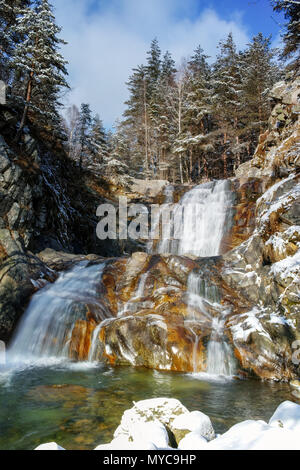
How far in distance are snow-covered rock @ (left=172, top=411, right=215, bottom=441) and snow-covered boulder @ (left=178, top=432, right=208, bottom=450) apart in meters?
0.11

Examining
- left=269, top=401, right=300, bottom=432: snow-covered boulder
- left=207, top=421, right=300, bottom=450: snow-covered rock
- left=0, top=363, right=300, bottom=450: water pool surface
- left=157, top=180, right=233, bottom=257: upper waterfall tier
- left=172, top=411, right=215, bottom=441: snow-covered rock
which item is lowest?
left=0, top=363, right=300, bottom=450: water pool surface

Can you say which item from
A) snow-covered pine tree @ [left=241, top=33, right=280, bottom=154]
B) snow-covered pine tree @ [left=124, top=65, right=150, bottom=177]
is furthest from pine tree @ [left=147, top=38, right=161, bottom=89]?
snow-covered pine tree @ [left=241, top=33, right=280, bottom=154]

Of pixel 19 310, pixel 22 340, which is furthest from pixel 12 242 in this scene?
pixel 22 340

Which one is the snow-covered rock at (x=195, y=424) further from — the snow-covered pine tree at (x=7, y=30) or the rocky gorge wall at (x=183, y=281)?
the snow-covered pine tree at (x=7, y=30)

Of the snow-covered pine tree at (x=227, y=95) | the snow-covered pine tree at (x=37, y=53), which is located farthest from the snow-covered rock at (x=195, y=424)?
the snow-covered pine tree at (x=227, y=95)

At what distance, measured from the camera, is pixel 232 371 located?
7.87m

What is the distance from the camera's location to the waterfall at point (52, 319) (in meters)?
9.02

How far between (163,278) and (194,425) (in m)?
7.91

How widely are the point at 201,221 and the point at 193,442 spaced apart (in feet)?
48.8

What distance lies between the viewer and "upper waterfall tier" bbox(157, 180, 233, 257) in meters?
16.3

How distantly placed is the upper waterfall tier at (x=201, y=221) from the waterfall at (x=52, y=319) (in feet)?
23.6

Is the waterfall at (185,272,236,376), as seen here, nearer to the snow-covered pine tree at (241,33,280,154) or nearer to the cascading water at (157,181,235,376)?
the cascading water at (157,181,235,376)

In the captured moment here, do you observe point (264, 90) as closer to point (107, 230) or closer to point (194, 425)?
point (107, 230)

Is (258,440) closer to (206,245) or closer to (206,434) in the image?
(206,434)
